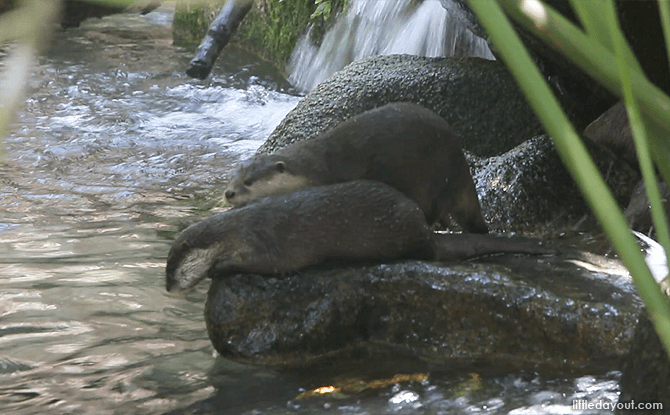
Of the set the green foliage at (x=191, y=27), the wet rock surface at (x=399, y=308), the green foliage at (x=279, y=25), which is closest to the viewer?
the wet rock surface at (x=399, y=308)

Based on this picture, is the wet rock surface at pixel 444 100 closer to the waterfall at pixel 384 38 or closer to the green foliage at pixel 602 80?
the waterfall at pixel 384 38

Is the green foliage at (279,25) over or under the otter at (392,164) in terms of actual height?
over

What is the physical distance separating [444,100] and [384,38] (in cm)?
279

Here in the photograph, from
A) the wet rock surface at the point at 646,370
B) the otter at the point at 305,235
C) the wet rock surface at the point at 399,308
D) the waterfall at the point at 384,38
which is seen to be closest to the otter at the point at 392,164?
the otter at the point at 305,235

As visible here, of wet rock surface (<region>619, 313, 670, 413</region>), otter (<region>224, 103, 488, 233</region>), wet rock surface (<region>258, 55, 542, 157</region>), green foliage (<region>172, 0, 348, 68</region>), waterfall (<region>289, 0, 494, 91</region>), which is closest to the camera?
wet rock surface (<region>619, 313, 670, 413</region>)

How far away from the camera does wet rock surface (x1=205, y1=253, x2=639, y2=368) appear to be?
99.9 inches

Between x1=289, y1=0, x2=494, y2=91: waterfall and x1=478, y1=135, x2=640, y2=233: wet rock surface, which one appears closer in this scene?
x1=478, y1=135, x2=640, y2=233: wet rock surface

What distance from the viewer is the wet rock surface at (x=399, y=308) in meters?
2.54

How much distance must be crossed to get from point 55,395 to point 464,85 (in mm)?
2883

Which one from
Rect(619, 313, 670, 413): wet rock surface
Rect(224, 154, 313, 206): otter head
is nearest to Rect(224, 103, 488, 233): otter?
Rect(224, 154, 313, 206): otter head

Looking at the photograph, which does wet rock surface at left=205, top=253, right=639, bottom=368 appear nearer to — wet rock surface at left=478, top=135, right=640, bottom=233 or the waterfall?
wet rock surface at left=478, top=135, right=640, bottom=233

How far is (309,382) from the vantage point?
8.13 ft

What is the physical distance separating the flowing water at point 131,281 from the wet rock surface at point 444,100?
80 cm

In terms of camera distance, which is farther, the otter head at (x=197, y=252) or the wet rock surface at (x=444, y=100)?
the wet rock surface at (x=444, y=100)
